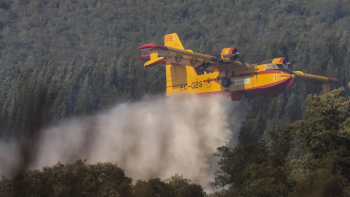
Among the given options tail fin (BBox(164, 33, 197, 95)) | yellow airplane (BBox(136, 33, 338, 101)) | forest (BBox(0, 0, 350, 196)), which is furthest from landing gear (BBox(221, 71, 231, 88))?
forest (BBox(0, 0, 350, 196))

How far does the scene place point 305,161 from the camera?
25.2m

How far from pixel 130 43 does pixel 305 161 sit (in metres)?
85.3

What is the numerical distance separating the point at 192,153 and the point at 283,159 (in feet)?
29.4

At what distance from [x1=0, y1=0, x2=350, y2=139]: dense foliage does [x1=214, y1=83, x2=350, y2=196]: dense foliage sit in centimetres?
1015

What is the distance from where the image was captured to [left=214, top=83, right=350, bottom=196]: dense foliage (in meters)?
23.2

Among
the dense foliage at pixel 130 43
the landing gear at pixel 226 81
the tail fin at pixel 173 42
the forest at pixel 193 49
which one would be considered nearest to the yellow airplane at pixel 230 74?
the landing gear at pixel 226 81

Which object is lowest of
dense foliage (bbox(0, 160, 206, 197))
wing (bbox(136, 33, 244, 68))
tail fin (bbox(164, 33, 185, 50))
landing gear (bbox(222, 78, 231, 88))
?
dense foliage (bbox(0, 160, 206, 197))

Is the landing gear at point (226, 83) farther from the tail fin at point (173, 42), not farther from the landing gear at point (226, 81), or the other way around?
the tail fin at point (173, 42)

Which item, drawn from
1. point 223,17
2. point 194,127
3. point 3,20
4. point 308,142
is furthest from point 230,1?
point 308,142

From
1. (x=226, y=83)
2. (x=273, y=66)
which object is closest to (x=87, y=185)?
(x=226, y=83)

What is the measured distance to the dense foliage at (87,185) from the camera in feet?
78.3

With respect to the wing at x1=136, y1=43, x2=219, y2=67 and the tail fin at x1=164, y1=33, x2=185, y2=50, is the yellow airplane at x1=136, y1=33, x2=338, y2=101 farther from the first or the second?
the tail fin at x1=164, y1=33, x2=185, y2=50

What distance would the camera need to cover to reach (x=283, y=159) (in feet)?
86.6

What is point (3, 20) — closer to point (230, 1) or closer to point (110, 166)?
point (230, 1)
